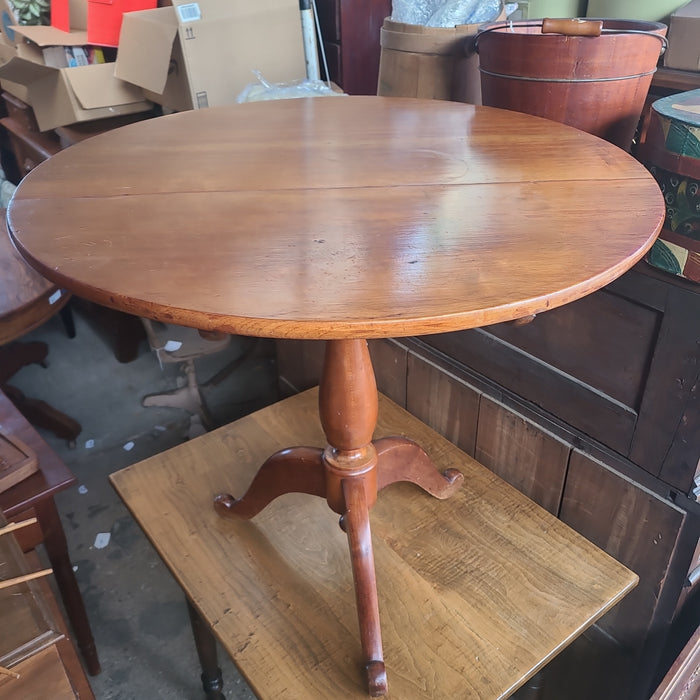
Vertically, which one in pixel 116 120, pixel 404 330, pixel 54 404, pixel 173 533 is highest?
pixel 404 330

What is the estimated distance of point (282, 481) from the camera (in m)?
1.22

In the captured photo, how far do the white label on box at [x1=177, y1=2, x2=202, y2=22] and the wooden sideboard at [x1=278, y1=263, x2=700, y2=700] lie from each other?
1.15 m

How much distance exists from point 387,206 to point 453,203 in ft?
0.28

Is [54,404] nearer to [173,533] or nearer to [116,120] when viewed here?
[116,120]

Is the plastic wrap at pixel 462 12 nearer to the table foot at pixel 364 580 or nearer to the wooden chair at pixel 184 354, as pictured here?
the table foot at pixel 364 580

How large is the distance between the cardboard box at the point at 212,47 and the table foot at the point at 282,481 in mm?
1243

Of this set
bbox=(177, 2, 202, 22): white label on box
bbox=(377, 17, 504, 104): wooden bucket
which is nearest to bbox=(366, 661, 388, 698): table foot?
bbox=(377, 17, 504, 104): wooden bucket

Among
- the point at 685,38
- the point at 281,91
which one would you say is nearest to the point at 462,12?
the point at 685,38

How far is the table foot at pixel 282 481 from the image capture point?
1.17 metres

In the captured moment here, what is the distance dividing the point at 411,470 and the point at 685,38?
0.93m

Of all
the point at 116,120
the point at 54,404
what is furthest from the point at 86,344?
the point at 116,120

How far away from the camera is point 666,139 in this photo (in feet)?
3.07

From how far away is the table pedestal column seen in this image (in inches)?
39.4

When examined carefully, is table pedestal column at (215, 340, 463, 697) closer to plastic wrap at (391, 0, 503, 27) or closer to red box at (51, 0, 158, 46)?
plastic wrap at (391, 0, 503, 27)
